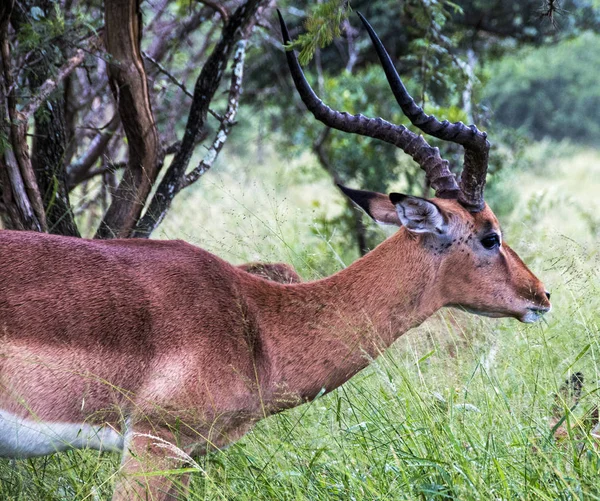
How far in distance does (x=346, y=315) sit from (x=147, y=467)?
109 centimetres

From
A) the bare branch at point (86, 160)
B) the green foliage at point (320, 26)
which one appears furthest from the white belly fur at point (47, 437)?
the bare branch at point (86, 160)

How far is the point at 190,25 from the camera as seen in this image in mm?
6402

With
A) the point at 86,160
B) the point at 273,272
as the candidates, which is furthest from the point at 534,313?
the point at 86,160

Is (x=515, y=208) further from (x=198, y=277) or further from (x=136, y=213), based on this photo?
(x=198, y=277)

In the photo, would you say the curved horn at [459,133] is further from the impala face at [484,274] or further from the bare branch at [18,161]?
the bare branch at [18,161]

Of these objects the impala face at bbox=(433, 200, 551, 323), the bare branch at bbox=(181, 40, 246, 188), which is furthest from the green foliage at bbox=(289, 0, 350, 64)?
the bare branch at bbox=(181, 40, 246, 188)

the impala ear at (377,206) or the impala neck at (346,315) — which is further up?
the impala ear at (377,206)

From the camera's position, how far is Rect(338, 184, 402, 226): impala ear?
4113 mm

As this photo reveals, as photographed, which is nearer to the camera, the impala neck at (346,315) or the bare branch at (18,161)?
the impala neck at (346,315)

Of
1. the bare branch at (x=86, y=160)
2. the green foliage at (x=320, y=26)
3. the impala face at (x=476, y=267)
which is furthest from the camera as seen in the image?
the bare branch at (x=86, y=160)

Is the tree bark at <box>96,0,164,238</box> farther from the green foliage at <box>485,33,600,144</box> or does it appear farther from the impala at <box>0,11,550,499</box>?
the green foliage at <box>485,33,600,144</box>

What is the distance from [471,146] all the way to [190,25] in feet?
10.7

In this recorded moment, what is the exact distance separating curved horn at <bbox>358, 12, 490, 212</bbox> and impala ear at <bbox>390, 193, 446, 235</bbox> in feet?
0.80

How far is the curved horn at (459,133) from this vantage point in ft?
12.2
